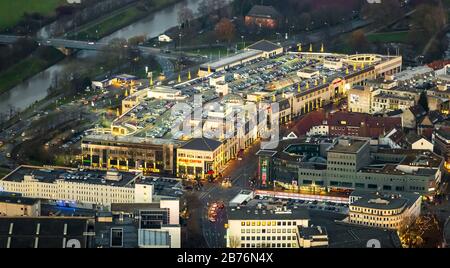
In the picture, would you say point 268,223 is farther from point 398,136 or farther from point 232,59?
point 232,59

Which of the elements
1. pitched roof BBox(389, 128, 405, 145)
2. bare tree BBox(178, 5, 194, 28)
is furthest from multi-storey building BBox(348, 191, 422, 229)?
bare tree BBox(178, 5, 194, 28)

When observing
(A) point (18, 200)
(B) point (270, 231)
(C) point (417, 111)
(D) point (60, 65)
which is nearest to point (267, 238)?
(B) point (270, 231)

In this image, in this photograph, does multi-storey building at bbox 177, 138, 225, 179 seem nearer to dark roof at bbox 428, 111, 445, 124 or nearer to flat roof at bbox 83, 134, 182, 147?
flat roof at bbox 83, 134, 182, 147

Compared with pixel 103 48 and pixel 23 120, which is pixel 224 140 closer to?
pixel 23 120

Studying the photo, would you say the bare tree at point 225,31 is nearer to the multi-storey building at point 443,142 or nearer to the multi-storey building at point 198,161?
the multi-storey building at point 443,142
